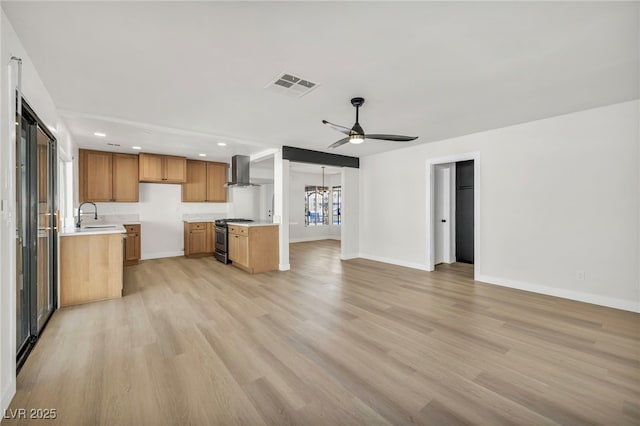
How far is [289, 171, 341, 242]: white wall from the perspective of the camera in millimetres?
9922

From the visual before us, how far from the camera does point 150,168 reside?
614 cm

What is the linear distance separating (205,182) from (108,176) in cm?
198

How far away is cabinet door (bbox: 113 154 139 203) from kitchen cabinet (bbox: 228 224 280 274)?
2674 millimetres

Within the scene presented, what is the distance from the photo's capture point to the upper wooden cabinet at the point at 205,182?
22.9ft

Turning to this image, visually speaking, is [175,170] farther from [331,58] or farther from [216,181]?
[331,58]

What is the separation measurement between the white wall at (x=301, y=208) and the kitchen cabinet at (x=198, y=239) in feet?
10.6

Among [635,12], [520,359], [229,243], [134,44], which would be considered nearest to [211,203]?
[229,243]

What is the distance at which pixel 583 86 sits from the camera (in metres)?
2.87

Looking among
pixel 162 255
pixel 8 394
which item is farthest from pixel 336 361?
pixel 162 255

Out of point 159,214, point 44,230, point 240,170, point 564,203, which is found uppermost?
point 240,170

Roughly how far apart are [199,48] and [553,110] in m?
4.16

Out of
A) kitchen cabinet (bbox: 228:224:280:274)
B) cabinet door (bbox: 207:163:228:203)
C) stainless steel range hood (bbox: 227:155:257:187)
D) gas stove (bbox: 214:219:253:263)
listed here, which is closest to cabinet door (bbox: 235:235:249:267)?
kitchen cabinet (bbox: 228:224:280:274)

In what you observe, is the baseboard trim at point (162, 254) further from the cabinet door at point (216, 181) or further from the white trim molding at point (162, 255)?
the cabinet door at point (216, 181)

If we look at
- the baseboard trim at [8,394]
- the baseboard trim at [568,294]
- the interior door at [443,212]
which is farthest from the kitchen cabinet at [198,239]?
the baseboard trim at [568,294]
